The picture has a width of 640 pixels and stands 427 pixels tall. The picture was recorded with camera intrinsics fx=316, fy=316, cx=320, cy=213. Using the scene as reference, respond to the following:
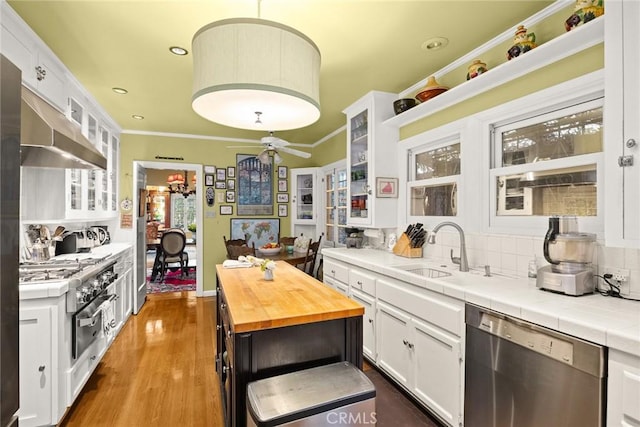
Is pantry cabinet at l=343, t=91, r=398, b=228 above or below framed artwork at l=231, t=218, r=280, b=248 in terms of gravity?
above

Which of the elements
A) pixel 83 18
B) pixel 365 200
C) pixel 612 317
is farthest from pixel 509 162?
pixel 83 18

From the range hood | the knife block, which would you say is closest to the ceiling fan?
the knife block

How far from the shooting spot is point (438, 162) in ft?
9.82

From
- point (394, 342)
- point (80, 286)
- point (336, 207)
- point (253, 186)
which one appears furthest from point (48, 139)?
point (253, 186)

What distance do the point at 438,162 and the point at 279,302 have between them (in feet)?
7.01

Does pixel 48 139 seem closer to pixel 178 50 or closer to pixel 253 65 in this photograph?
pixel 253 65

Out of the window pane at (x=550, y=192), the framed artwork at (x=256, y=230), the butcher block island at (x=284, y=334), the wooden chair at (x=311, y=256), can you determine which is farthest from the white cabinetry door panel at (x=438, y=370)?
the framed artwork at (x=256, y=230)

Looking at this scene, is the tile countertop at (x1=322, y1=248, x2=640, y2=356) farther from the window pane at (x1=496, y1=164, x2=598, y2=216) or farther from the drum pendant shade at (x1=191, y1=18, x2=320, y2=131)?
the drum pendant shade at (x1=191, y1=18, x2=320, y2=131)

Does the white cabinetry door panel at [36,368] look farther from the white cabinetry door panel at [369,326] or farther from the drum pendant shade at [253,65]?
the white cabinetry door panel at [369,326]

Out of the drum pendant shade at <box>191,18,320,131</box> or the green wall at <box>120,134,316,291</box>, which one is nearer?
the drum pendant shade at <box>191,18,320,131</box>

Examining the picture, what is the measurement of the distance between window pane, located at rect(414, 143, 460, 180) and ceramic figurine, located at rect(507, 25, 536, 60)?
33.4 inches

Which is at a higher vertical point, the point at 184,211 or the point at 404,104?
the point at 404,104

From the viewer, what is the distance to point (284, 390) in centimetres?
124

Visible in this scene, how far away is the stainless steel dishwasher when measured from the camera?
1235 mm
